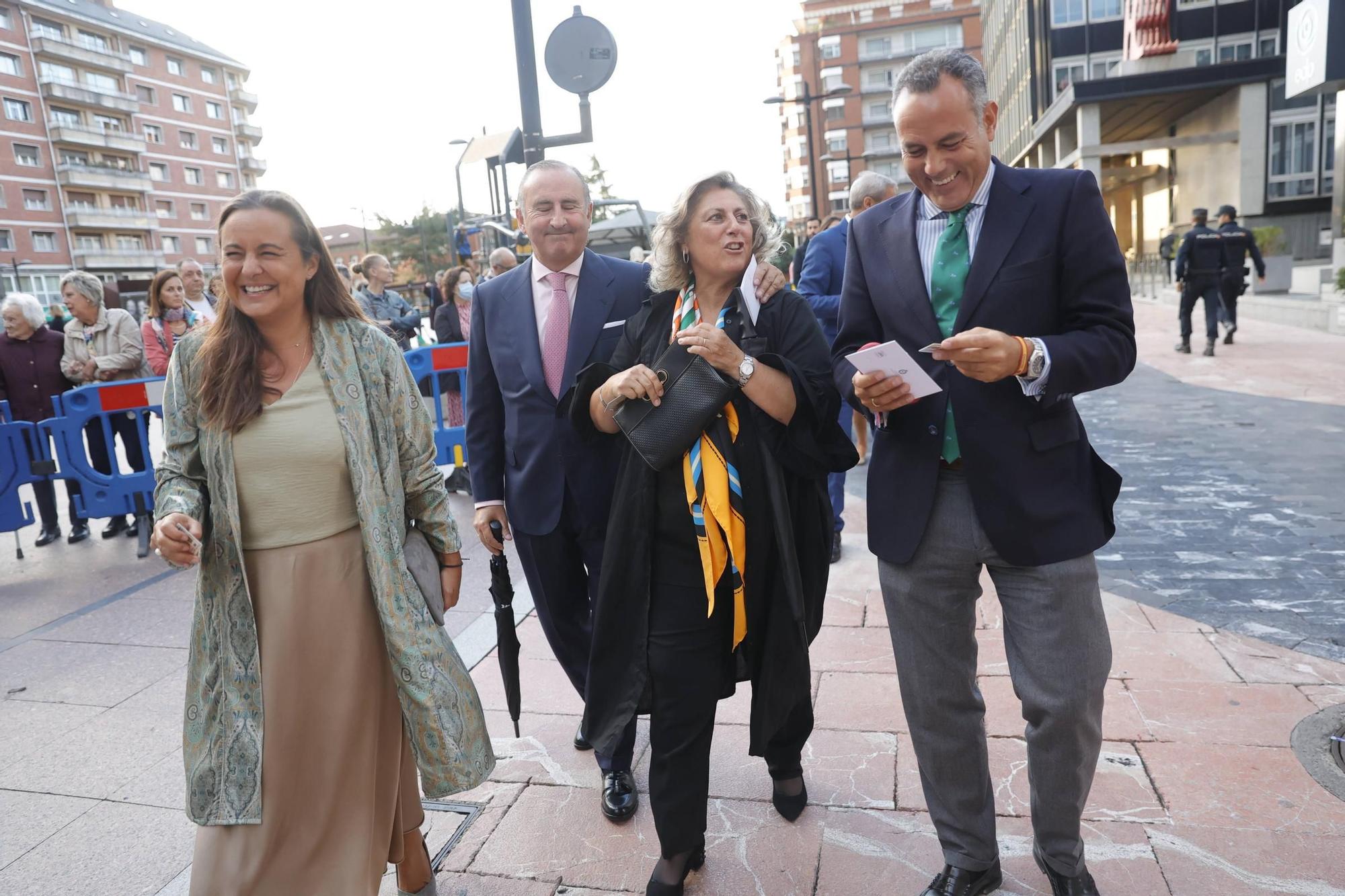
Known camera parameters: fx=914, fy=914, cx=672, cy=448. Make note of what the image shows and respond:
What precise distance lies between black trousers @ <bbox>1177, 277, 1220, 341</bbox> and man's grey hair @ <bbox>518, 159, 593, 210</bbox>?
1266 centimetres

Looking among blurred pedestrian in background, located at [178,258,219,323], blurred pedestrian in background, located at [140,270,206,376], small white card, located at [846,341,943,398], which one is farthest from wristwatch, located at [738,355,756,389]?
blurred pedestrian in background, located at [178,258,219,323]

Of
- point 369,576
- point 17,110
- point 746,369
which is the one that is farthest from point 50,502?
point 17,110

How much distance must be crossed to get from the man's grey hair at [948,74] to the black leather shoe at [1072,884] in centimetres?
195

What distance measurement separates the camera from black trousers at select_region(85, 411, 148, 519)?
7375 mm

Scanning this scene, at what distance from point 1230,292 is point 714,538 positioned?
14.1 meters

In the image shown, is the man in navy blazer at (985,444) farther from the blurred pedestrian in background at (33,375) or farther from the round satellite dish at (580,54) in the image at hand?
the blurred pedestrian in background at (33,375)

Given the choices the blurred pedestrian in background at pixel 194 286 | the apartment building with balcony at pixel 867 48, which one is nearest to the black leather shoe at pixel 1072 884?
the blurred pedestrian in background at pixel 194 286

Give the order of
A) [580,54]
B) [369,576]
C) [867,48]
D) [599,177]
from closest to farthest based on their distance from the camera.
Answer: [369,576] < [580,54] < [599,177] < [867,48]

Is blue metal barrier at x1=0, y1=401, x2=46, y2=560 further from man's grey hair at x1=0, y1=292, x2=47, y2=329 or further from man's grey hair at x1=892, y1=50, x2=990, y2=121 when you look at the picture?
man's grey hair at x1=892, y1=50, x2=990, y2=121

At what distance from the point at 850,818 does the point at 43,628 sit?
4905 mm

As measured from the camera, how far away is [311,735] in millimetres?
2312

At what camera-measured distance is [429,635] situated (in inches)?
95.6

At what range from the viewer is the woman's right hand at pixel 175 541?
6.82 feet

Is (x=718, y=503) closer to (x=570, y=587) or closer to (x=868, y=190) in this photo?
(x=570, y=587)
